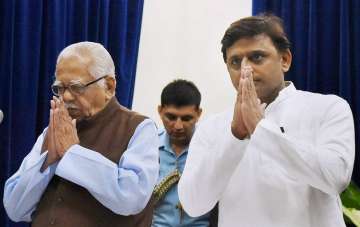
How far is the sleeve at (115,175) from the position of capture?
62.2 inches

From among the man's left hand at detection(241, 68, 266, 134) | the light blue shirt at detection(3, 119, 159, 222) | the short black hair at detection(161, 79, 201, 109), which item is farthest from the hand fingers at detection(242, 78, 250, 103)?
the short black hair at detection(161, 79, 201, 109)

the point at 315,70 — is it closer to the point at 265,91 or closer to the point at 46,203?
the point at 265,91

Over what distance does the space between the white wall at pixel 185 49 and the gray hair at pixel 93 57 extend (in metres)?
1.78

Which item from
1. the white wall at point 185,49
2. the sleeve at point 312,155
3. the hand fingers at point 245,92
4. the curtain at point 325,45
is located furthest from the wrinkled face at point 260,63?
the white wall at point 185,49

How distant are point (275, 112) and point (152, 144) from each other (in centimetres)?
42

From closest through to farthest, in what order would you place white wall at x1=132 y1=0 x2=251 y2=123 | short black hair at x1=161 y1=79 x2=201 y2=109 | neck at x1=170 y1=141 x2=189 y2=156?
neck at x1=170 y1=141 x2=189 y2=156, short black hair at x1=161 y1=79 x2=201 y2=109, white wall at x1=132 y1=0 x2=251 y2=123

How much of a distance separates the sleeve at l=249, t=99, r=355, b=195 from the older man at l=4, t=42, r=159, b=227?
0.42 m

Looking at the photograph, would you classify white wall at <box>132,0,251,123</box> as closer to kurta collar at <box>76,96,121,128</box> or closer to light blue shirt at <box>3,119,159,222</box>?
kurta collar at <box>76,96,121,128</box>

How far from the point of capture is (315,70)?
131 inches

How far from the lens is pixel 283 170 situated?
1.52m

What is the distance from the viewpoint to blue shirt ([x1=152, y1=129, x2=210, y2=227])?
2.25m

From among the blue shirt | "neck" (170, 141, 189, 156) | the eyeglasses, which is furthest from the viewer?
"neck" (170, 141, 189, 156)

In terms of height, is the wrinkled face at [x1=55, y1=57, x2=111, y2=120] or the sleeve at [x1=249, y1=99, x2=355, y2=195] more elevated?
the wrinkled face at [x1=55, y1=57, x2=111, y2=120]

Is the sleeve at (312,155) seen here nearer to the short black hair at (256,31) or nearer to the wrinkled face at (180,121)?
the short black hair at (256,31)
